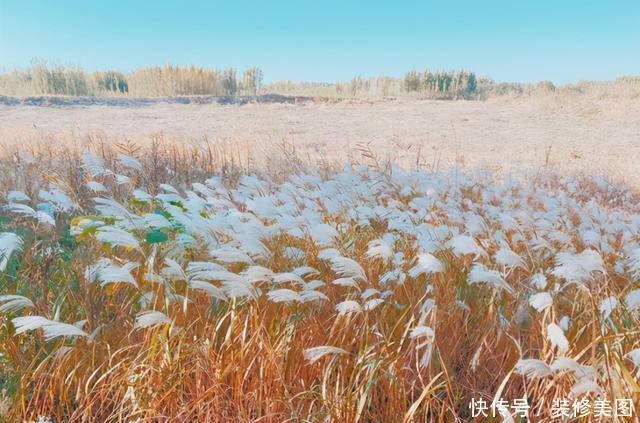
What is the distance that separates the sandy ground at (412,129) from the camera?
7477 mm

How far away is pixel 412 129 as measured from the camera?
39.0ft

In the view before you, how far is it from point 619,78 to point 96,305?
3124 cm

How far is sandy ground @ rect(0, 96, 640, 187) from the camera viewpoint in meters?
7.48

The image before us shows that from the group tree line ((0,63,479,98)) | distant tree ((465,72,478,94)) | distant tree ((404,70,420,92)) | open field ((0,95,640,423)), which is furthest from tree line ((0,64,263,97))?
open field ((0,95,640,423))

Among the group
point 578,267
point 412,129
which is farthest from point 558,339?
point 412,129

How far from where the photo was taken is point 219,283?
2.10 metres

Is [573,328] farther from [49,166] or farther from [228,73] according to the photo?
[228,73]

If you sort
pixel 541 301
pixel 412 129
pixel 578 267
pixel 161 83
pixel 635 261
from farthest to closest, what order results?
pixel 161 83 → pixel 412 129 → pixel 635 261 → pixel 578 267 → pixel 541 301

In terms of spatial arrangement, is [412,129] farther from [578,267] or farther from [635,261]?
[578,267]

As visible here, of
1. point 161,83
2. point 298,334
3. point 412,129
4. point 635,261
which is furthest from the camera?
point 161,83

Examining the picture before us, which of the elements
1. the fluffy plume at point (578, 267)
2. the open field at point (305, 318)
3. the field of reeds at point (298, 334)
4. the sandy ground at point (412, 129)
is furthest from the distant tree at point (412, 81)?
the fluffy plume at point (578, 267)

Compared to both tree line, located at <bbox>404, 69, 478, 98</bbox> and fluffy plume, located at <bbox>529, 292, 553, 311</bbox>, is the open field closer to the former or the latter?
fluffy plume, located at <bbox>529, 292, 553, 311</bbox>

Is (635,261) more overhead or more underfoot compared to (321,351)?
more overhead

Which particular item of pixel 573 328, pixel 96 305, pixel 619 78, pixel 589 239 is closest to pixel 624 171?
pixel 589 239
